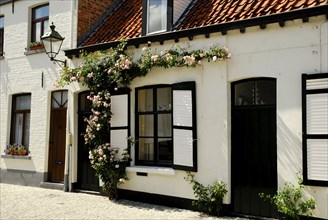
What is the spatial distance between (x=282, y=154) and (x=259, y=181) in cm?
73

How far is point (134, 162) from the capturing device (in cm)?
835

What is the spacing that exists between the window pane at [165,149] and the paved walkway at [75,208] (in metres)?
1.11

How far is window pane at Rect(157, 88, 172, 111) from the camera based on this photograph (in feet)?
26.3

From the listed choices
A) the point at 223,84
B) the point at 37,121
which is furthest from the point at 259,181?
the point at 37,121

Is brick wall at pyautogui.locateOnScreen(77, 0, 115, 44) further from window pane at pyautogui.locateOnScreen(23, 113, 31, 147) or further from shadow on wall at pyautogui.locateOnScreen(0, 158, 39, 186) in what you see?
shadow on wall at pyautogui.locateOnScreen(0, 158, 39, 186)

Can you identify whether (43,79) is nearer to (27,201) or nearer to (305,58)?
(27,201)

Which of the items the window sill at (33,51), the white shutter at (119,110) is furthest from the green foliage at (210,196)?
the window sill at (33,51)

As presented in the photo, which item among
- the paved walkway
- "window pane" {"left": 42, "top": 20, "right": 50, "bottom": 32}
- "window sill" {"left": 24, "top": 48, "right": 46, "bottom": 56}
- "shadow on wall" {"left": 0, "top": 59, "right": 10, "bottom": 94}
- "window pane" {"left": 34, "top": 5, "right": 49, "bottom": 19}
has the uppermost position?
"window pane" {"left": 34, "top": 5, "right": 49, "bottom": 19}

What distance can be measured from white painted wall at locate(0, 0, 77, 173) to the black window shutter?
4.18 m

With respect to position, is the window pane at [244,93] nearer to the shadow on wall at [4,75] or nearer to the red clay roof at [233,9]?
the red clay roof at [233,9]

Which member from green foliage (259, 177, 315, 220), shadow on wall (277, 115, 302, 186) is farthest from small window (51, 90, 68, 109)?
green foliage (259, 177, 315, 220)

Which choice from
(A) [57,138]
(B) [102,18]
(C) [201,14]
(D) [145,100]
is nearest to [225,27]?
(C) [201,14]

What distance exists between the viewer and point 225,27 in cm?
686

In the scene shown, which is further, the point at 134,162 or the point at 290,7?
the point at 134,162
